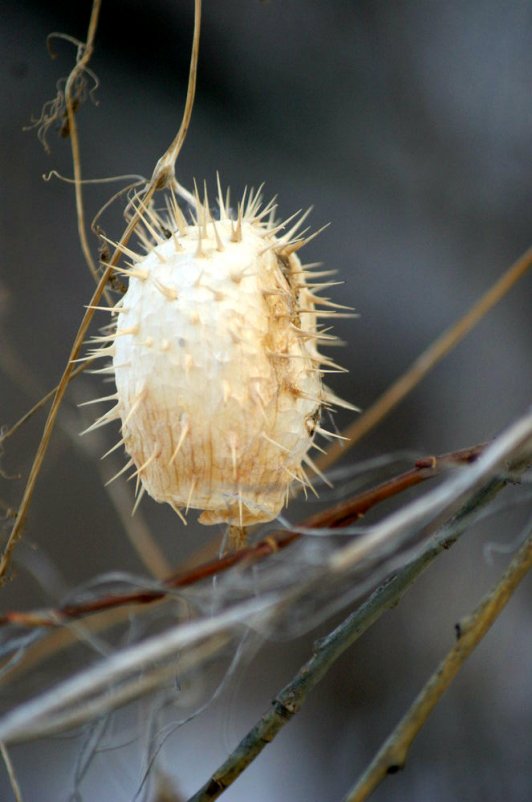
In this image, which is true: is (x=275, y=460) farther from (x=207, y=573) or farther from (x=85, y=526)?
(x=85, y=526)

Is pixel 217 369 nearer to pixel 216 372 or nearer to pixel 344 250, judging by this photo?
pixel 216 372

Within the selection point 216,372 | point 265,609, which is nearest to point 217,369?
point 216,372

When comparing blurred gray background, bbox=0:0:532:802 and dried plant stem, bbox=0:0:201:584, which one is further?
blurred gray background, bbox=0:0:532:802

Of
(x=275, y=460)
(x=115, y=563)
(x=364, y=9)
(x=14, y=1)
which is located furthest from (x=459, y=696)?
(x=14, y=1)

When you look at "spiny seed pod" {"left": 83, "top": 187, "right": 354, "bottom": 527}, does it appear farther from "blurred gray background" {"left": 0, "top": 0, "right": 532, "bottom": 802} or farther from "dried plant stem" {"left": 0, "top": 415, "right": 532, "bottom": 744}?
"blurred gray background" {"left": 0, "top": 0, "right": 532, "bottom": 802}

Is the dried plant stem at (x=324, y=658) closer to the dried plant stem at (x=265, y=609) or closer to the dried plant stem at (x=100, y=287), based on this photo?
the dried plant stem at (x=265, y=609)

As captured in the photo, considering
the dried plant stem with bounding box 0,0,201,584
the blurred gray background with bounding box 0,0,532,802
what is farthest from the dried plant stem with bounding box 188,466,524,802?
the blurred gray background with bounding box 0,0,532,802

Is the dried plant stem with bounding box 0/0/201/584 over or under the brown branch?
over
